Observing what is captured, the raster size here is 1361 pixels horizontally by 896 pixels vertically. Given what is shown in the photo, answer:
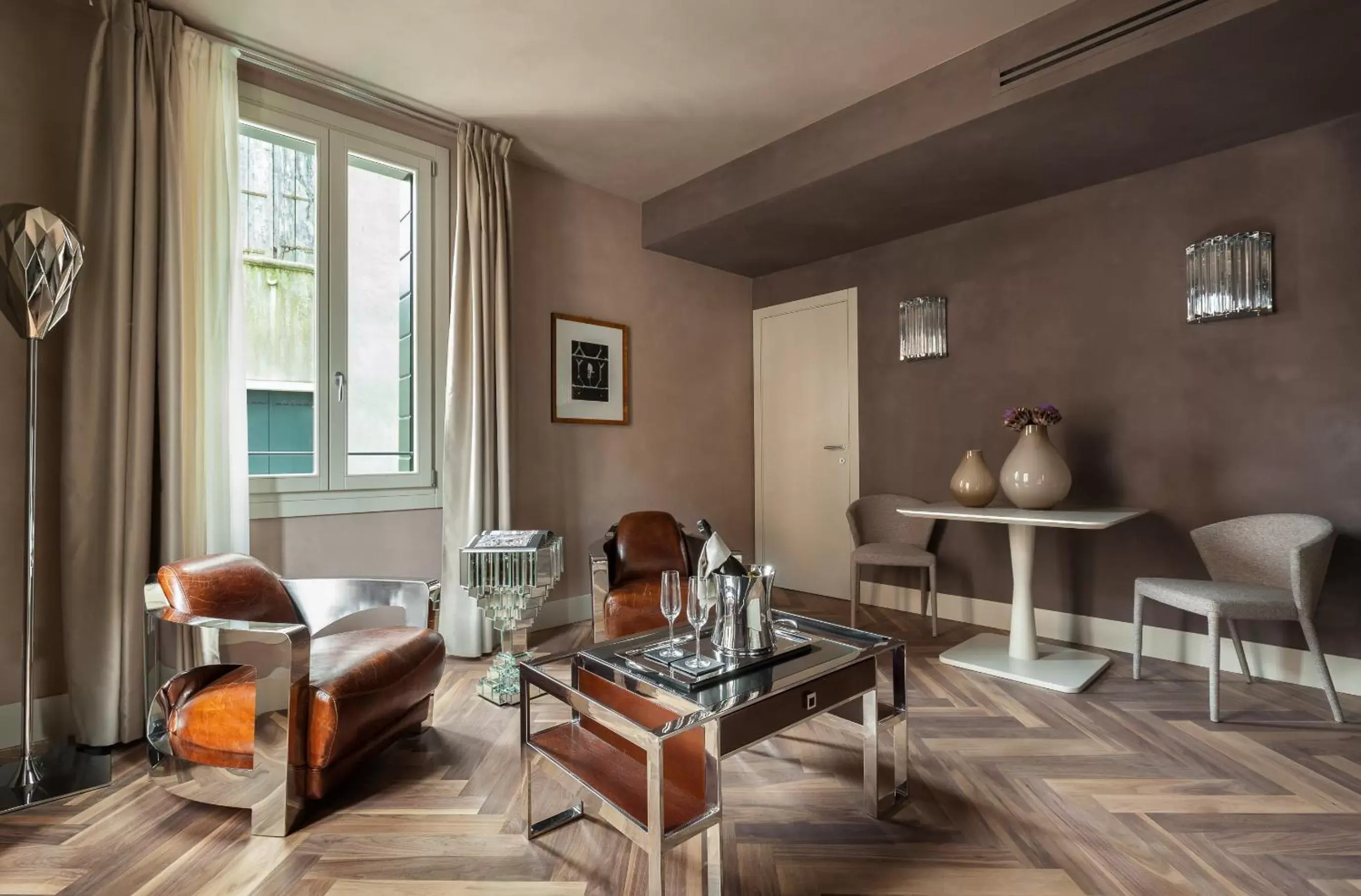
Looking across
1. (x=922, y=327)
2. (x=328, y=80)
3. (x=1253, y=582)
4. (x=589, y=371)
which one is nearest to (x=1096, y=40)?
(x=922, y=327)

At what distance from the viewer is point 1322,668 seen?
8.13 ft

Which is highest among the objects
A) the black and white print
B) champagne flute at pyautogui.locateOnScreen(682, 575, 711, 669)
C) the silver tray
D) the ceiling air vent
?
the ceiling air vent

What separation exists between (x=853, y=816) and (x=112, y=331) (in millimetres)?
2995

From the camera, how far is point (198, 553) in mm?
2508

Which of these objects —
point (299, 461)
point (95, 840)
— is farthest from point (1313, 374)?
point (95, 840)

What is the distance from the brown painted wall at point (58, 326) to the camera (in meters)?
2.29

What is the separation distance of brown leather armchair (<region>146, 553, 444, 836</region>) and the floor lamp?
0.40 metres

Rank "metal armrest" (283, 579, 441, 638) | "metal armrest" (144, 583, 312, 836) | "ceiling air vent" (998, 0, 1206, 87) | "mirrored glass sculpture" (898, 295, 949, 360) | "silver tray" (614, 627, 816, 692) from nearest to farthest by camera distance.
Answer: "silver tray" (614, 627, 816, 692)
"metal armrest" (144, 583, 312, 836)
"ceiling air vent" (998, 0, 1206, 87)
"metal armrest" (283, 579, 441, 638)
"mirrored glass sculpture" (898, 295, 949, 360)

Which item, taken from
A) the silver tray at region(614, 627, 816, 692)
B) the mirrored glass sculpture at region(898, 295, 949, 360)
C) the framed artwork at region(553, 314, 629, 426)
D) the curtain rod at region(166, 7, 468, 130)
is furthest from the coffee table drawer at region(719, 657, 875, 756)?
the curtain rod at region(166, 7, 468, 130)

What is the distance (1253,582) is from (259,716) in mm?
3828

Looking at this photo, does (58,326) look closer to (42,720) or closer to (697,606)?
(42,720)

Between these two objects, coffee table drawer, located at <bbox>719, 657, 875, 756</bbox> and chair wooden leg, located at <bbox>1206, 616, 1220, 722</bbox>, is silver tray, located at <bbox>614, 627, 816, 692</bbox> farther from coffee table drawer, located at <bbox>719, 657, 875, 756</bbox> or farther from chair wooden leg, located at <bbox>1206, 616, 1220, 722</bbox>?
chair wooden leg, located at <bbox>1206, 616, 1220, 722</bbox>

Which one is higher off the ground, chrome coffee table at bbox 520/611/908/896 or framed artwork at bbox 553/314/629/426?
framed artwork at bbox 553/314/629/426

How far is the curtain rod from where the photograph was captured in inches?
106
